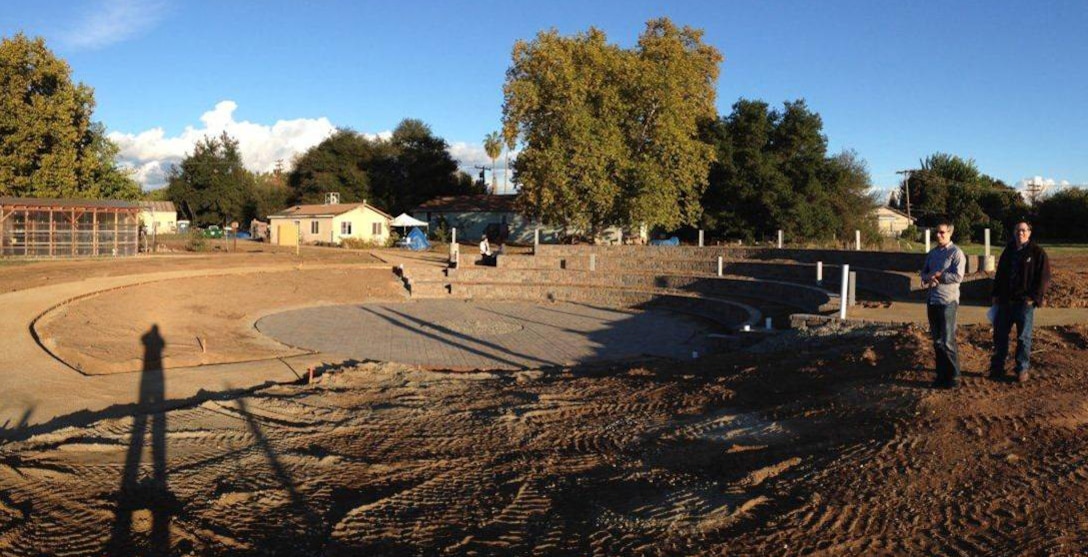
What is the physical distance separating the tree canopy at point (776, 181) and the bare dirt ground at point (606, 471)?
3137 cm

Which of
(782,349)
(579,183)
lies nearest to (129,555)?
(782,349)

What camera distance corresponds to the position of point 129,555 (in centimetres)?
414

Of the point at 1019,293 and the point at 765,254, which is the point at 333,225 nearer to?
the point at 765,254

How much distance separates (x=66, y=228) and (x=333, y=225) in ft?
60.7

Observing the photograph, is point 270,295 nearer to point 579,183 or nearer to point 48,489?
point 579,183

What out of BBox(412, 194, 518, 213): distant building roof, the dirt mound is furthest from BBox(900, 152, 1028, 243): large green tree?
the dirt mound

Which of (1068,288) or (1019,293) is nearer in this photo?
(1019,293)

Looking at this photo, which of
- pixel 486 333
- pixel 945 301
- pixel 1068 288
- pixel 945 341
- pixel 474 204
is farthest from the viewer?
pixel 474 204

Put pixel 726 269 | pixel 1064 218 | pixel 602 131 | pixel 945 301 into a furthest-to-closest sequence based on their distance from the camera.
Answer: pixel 1064 218
pixel 602 131
pixel 726 269
pixel 945 301

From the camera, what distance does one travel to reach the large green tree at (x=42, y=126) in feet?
114

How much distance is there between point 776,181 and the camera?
39000mm

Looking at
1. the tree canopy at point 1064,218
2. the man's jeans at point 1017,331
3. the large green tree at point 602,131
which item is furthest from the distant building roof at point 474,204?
the man's jeans at point 1017,331

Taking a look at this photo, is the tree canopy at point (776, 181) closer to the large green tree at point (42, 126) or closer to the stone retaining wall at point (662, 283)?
the stone retaining wall at point (662, 283)

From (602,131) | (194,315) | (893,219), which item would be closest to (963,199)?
(893,219)
